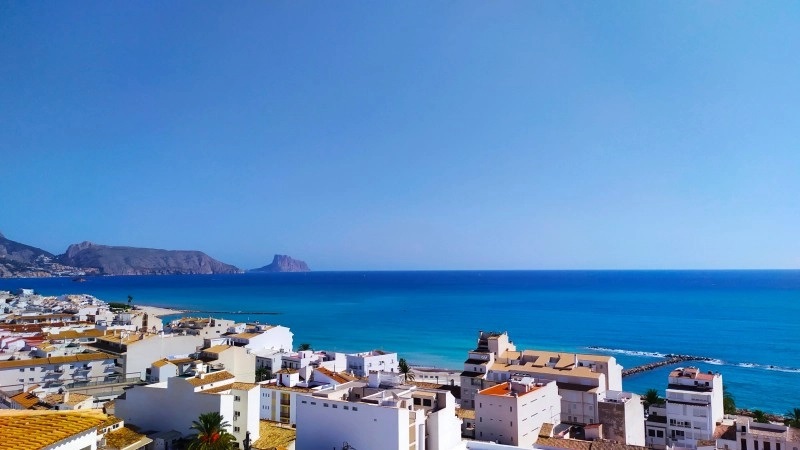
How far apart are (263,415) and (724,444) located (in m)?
31.2

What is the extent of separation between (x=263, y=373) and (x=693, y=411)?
37322mm

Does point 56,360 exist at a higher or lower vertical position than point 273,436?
higher

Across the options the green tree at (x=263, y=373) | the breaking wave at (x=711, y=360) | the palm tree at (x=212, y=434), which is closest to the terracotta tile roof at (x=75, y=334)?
the green tree at (x=263, y=373)

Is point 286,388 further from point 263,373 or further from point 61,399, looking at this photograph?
point 263,373

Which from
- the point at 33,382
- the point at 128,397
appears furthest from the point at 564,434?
the point at 33,382

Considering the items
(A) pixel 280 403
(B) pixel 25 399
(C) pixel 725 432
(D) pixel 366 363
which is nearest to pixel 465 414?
(A) pixel 280 403

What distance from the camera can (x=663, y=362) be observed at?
81.0 m

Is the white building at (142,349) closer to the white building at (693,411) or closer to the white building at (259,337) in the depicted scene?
the white building at (259,337)

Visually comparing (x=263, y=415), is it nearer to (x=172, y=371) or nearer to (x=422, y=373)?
(x=172, y=371)

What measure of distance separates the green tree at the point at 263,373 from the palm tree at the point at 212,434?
2392cm

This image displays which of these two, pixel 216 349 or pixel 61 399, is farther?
pixel 216 349

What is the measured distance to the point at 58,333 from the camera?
60438mm

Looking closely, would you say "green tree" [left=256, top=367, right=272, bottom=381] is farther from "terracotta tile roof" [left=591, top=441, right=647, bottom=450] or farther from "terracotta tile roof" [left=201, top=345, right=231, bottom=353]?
"terracotta tile roof" [left=591, top=441, right=647, bottom=450]

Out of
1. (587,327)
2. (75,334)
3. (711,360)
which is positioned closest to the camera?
(75,334)
